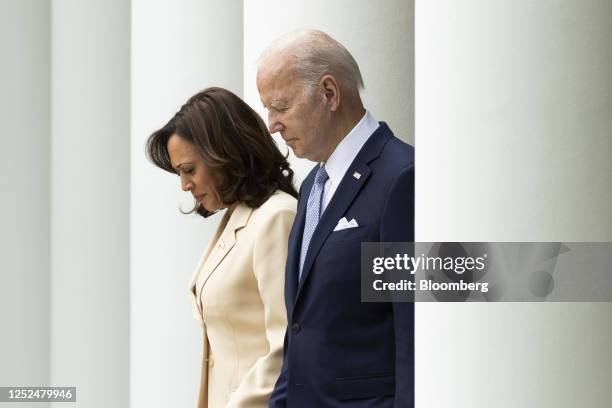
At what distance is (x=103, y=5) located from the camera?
406 inches

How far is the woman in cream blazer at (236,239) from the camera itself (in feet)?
16.6

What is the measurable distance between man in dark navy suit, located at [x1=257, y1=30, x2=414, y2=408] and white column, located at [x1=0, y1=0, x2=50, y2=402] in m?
5.85

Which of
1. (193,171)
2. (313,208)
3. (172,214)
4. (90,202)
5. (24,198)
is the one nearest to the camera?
(313,208)

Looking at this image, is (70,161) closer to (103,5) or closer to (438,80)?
(103,5)

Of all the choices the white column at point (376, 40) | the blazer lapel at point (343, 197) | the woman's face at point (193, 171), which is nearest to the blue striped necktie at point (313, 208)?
the blazer lapel at point (343, 197)

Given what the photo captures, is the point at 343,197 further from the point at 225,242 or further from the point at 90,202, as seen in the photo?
the point at 90,202

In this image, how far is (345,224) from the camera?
450cm

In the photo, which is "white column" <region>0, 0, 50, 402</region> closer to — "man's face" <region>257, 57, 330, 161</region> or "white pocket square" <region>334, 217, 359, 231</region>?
"man's face" <region>257, 57, 330, 161</region>

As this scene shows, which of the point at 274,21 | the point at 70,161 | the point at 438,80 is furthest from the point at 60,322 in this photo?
the point at 438,80

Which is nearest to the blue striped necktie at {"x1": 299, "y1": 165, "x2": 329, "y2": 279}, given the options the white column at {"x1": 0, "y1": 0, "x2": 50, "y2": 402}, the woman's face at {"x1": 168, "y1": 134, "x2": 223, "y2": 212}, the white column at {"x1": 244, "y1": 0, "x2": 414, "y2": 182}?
the woman's face at {"x1": 168, "y1": 134, "x2": 223, "y2": 212}

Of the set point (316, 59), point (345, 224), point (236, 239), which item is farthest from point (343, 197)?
point (236, 239)

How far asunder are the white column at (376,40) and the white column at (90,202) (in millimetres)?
4177

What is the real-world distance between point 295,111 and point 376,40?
154cm

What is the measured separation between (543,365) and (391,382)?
92cm
